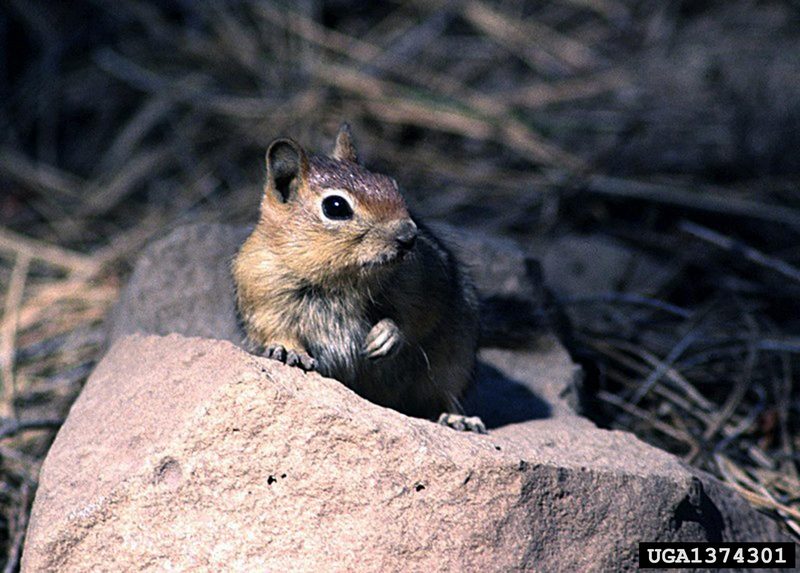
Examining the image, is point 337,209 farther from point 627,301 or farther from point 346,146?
point 627,301

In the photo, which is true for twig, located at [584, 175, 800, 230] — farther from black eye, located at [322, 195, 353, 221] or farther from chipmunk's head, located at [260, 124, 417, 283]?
black eye, located at [322, 195, 353, 221]

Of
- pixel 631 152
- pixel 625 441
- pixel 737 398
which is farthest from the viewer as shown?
pixel 631 152

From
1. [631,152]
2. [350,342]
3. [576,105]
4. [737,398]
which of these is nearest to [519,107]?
[576,105]

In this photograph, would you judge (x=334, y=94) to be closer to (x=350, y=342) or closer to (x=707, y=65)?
(x=707, y=65)

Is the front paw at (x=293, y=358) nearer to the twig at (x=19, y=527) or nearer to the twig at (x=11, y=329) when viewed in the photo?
the twig at (x=19, y=527)

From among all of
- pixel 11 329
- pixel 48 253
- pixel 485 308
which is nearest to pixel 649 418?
pixel 485 308
